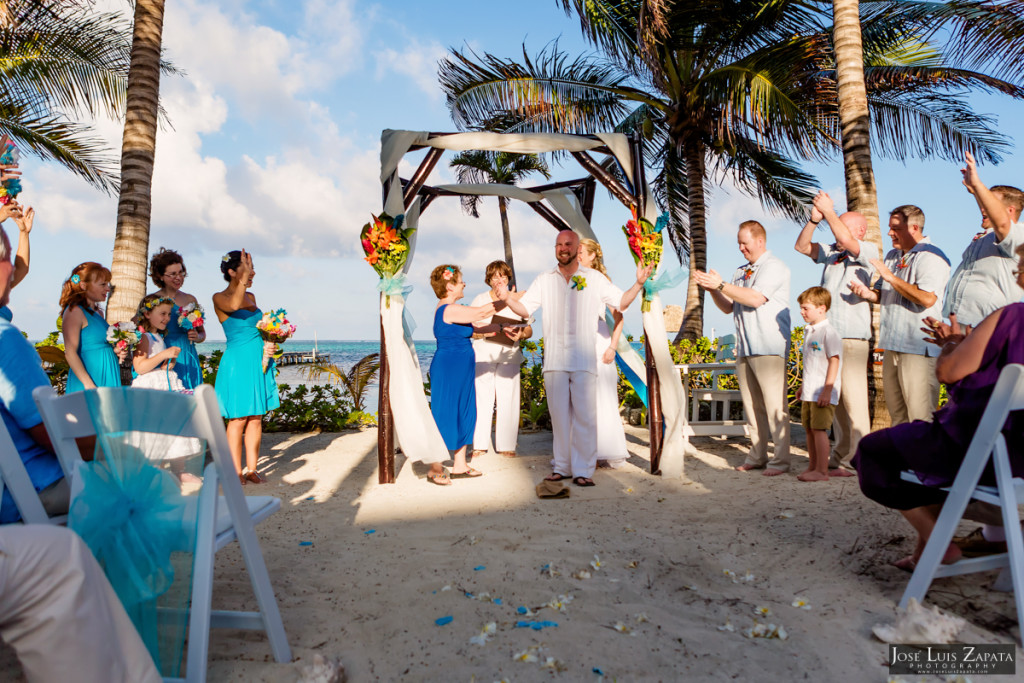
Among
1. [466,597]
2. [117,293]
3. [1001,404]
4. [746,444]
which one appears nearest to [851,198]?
[746,444]

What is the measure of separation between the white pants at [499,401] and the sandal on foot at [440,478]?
50.6 inches

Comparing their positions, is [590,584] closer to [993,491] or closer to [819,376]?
[993,491]

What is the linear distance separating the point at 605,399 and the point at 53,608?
5266mm

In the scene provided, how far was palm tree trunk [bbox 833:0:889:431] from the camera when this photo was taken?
22.7 ft

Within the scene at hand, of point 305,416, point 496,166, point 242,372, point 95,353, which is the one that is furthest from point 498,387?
point 496,166

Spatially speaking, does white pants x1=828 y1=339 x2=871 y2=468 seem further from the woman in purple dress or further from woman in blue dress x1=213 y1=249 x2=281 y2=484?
woman in blue dress x1=213 y1=249 x2=281 y2=484

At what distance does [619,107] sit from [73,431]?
544 inches

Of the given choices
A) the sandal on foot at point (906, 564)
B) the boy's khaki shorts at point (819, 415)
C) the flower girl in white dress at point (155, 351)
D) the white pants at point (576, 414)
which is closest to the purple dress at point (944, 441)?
the sandal on foot at point (906, 564)

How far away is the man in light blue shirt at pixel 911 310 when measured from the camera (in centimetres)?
516

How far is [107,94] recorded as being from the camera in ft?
36.9

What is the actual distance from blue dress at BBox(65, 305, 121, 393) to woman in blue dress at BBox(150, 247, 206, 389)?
58 cm

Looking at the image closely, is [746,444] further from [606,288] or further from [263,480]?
[263,480]

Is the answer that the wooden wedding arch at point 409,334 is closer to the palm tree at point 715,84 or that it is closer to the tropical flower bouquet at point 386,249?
the tropical flower bouquet at point 386,249

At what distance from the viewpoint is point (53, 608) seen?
1.67m
